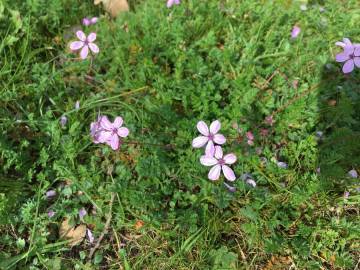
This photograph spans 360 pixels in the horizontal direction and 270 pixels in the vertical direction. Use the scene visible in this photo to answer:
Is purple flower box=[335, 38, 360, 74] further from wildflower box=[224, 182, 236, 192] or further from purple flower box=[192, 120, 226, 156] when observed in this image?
wildflower box=[224, 182, 236, 192]

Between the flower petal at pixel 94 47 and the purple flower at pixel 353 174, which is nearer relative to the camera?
the purple flower at pixel 353 174

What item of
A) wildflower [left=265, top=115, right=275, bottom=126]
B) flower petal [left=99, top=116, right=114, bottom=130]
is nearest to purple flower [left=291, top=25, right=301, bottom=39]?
wildflower [left=265, top=115, right=275, bottom=126]

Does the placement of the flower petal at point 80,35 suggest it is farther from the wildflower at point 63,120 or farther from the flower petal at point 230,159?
the flower petal at point 230,159

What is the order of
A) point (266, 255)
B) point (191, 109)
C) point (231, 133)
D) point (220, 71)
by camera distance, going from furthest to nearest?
1. point (220, 71)
2. point (191, 109)
3. point (231, 133)
4. point (266, 255)

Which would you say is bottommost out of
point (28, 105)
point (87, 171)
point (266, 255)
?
point (266, 255)

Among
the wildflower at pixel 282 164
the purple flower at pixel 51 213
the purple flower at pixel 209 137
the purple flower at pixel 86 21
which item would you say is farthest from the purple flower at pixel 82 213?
the purple flower at pixel 86 21

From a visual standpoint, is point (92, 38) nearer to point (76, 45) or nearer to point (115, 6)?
point (76, 45)

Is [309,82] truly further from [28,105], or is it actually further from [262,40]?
[28,105]

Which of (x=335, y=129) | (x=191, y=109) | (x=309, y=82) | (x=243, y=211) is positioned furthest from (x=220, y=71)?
(x=243, y=211)
